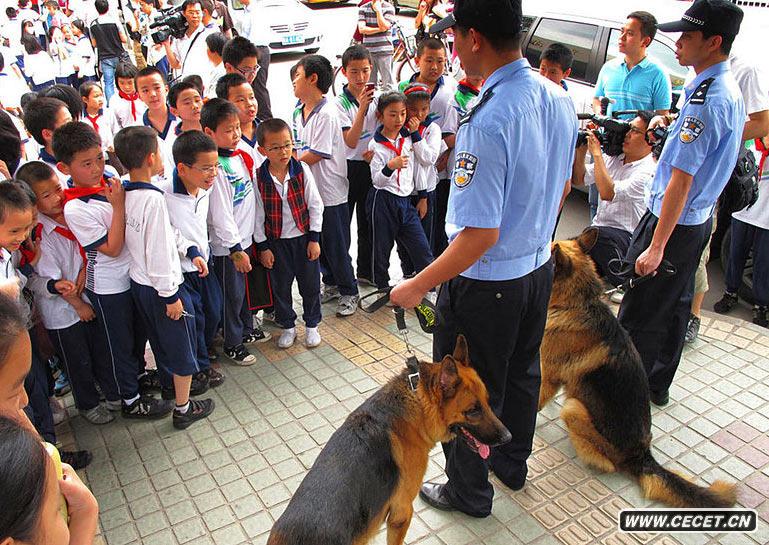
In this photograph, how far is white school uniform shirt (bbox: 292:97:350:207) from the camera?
4875 millimetres

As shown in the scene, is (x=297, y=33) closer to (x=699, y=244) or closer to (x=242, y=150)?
(x=242, y=150)

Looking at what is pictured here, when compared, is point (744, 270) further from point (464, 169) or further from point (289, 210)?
point (464, 169)

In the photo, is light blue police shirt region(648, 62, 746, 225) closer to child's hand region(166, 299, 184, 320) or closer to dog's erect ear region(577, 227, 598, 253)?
dog's erect ear region(577, 227, 598, 253)

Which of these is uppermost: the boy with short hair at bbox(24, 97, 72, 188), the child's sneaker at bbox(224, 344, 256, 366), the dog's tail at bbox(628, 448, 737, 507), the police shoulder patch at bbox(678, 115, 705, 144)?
the police shoulder patch at bbox(678, 115, 705, 144)

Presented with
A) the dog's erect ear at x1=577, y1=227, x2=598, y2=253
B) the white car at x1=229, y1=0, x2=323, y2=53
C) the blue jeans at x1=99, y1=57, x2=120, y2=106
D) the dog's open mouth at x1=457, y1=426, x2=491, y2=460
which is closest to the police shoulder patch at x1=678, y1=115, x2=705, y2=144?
the dog's erect ear at x1=577, y1=227, x2=598, y2=253

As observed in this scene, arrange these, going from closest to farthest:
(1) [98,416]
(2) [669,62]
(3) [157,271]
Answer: (3) [157,271] → (1) [98,416] → (2) [669,62]

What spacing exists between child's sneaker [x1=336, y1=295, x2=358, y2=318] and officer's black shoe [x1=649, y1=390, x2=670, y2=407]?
8.33 feet

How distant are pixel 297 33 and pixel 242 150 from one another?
12433mm

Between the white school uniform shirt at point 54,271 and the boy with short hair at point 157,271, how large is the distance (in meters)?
0.35

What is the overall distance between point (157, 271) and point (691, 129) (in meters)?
3.17

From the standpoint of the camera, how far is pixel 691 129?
128 inches

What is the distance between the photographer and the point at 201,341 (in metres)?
4.18

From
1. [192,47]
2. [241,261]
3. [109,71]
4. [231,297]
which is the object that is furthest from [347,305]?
A: [109,71]

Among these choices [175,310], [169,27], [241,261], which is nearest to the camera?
[175,310]
